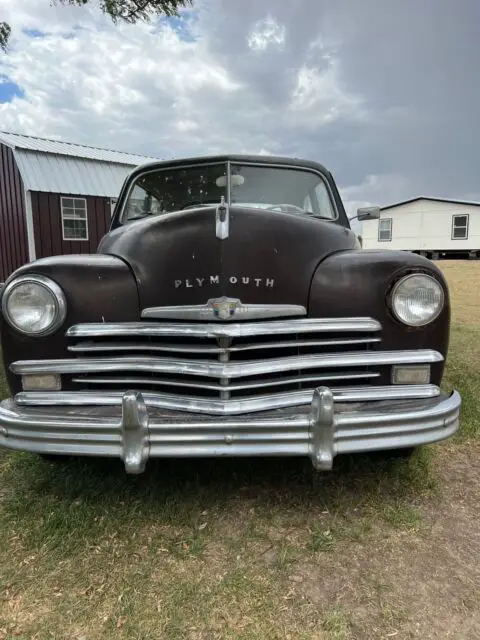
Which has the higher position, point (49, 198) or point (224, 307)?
point (49, 198)

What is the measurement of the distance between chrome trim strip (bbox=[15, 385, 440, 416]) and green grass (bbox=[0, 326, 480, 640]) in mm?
566

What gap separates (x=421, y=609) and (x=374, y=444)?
1.99 ft

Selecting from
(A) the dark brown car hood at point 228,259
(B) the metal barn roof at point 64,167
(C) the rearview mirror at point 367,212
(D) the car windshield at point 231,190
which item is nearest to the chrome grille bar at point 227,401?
(A) the dark brown car hood at point 228,259

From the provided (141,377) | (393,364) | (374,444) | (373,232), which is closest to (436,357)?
(393,364)

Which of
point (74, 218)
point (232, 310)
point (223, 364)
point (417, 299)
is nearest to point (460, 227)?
point (74, 218)

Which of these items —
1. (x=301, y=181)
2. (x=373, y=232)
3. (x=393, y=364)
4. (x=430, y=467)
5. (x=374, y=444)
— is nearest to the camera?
(x=374, y=444)

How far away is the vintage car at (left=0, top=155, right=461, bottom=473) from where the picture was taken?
1.96 m

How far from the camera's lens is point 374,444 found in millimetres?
1985

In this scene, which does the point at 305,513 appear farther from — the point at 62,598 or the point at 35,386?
the point at 35,386

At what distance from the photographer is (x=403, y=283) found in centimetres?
219

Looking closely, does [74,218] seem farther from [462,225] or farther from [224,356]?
[462,225]

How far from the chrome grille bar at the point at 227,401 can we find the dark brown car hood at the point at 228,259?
455 mm

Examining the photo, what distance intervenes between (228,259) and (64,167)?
13.8m

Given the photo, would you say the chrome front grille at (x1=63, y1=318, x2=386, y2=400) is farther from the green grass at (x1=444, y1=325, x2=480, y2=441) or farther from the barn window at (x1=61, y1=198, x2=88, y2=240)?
the barn window at (x1=61, y1=198, x2=88, y2=240)
